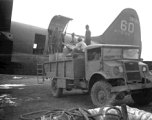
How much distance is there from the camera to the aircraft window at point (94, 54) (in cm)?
535

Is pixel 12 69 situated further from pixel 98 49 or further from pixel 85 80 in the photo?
pixel 98 49

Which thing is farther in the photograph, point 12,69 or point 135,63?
point 12,69

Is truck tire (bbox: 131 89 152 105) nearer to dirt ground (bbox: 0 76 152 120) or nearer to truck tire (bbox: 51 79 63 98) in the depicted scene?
dirt ground (bbox: 0 76 152 120)

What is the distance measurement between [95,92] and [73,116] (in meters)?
2.41

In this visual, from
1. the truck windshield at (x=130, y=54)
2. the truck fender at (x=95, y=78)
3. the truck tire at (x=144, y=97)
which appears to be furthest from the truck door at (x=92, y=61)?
the truck tire at (x=144, y=97)

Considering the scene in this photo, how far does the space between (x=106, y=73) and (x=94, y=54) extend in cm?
99

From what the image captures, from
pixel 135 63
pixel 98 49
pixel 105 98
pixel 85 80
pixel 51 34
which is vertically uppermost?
pixel 51 34

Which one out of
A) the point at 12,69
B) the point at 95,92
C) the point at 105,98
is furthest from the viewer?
the point at 12,69

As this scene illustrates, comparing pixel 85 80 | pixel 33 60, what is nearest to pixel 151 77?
pixel 85 80

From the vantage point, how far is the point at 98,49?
5.37m

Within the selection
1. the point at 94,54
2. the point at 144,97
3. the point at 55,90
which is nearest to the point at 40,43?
the point at 55,90

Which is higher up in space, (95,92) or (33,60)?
(33,60)

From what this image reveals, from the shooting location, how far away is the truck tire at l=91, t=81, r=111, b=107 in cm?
452

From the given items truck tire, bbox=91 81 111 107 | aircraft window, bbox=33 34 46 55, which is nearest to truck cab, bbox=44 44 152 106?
truck tire, bbox=91 81 111 107
